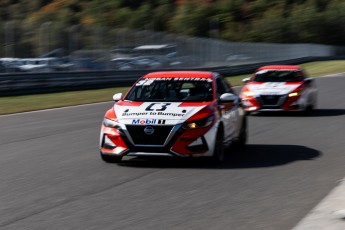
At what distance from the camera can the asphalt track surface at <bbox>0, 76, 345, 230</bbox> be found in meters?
7.30

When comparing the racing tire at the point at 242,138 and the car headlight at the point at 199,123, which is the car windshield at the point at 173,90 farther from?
the racing tire at the point at 242,138

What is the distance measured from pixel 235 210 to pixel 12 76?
65.9 feet

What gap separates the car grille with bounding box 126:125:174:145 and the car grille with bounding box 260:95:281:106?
367 inches

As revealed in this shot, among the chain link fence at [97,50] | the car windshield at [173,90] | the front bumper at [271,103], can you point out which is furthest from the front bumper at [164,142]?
the chain link fence at [97,50]

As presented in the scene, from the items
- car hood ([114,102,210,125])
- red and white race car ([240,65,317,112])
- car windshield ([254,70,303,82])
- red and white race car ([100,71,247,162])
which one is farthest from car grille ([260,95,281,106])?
car hood ([114,102,210,125])

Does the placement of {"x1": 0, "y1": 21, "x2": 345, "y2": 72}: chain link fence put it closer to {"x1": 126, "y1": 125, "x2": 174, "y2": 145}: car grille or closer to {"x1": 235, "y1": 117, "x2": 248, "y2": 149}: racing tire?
{"x1": 235, "y1": 117, "x2": 248, "y2": 149}: racing tire

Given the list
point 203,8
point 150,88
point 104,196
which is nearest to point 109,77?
point 150,88

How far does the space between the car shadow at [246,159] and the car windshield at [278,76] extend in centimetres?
729

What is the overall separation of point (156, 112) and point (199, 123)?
0.61m

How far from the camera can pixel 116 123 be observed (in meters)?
10.6

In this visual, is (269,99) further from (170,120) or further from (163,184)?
(163,184)

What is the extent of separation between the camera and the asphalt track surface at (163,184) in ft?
24.0

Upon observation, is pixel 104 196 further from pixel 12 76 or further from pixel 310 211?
pixel 12 76

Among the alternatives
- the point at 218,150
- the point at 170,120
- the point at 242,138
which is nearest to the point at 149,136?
the point at 170,120
